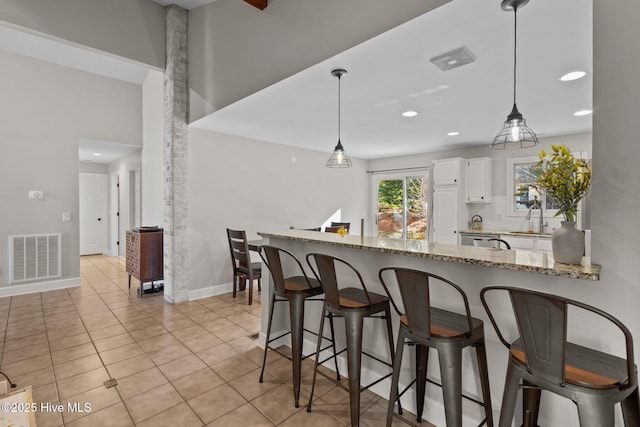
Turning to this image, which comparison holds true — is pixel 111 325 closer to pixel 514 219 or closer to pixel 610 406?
pixel 610 406

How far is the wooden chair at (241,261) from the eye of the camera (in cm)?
421

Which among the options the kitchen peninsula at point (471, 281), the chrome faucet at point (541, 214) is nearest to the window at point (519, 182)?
the chrome faucet at point (541, 214)

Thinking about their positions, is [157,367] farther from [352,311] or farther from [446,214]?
[446,214]

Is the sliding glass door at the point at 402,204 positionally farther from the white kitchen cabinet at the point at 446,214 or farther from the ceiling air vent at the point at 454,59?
the ceiling air vent at the point at 454,59

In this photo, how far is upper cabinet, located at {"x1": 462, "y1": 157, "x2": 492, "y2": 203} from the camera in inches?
213

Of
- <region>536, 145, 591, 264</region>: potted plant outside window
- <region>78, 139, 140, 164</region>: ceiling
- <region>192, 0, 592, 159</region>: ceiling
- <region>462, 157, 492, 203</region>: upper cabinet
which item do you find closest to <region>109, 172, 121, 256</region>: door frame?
<region>78, 139, 140, 164</region>: ceiling

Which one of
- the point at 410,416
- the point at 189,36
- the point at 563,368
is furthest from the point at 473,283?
the point at 189,36

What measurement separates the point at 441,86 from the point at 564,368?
2.45 meters

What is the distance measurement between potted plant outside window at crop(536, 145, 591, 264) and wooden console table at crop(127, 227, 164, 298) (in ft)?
15.5

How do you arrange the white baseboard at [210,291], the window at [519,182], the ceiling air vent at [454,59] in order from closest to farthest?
the ceiling air vent at [454,59] → the white baseboard at [210,291] → the window at [519,182]

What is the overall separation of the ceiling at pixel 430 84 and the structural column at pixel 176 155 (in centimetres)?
27

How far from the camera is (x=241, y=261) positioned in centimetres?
445

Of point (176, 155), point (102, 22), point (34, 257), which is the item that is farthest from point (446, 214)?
point (34, 257)

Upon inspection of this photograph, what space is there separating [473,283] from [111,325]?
145 inches
